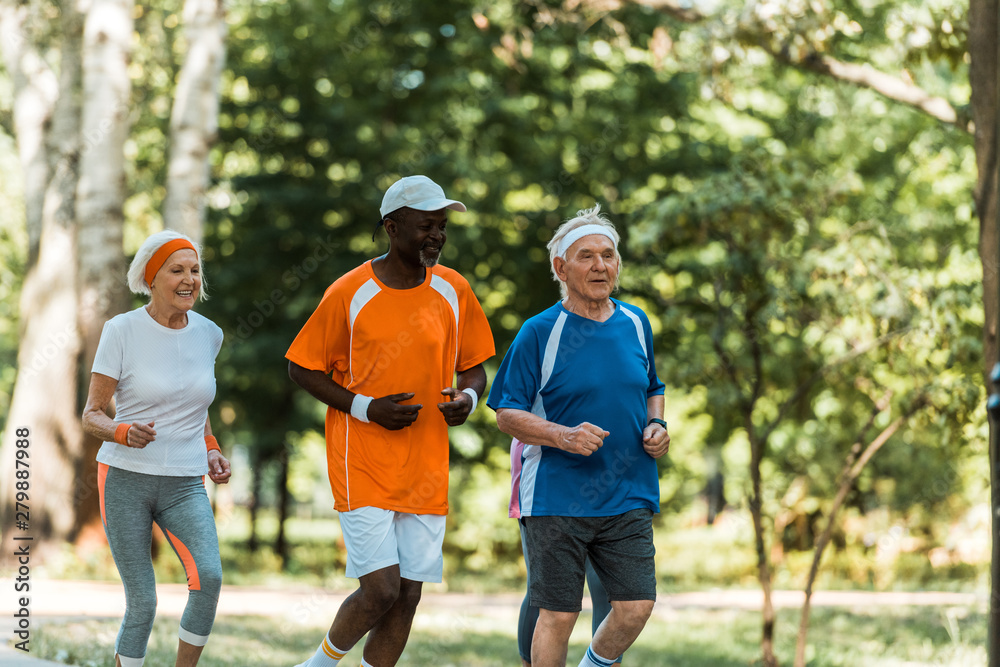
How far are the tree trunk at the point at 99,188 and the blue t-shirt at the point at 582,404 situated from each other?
30.6 feet

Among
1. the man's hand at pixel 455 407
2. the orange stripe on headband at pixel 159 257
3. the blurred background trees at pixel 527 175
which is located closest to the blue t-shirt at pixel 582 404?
the man's hand at pixel 455 407

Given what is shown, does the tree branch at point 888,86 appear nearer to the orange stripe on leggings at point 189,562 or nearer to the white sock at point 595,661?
the white sock at point 595,661

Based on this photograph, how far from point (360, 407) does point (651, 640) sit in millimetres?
6876

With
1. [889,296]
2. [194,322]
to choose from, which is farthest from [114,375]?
[889,296]

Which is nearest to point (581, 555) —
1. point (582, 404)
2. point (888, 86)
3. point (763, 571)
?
point (582, 404)

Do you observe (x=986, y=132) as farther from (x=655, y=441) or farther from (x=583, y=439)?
(x=583, y=439)

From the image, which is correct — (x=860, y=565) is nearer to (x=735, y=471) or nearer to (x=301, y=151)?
(x=735, y=471)

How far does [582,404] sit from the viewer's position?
14.5 feet

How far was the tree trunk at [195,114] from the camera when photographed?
474 inches

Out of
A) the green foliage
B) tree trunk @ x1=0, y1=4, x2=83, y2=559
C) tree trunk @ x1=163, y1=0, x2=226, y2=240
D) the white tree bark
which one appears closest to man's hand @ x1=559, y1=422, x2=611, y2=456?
tree trunk @ x1=163, y1=0, x2=226, y2=240

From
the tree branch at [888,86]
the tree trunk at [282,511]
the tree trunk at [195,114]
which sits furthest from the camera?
the tree trunk at [282,511]

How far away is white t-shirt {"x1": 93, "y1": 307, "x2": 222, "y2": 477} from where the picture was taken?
4.34 meters

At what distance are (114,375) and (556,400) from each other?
5.91 ft

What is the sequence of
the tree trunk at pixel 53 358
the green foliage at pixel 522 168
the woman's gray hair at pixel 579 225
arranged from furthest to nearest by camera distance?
the green foliage at pixel 522 168 → the tree trunk at pixel 53 358 → the woman's gray hair at pixel 579 225
